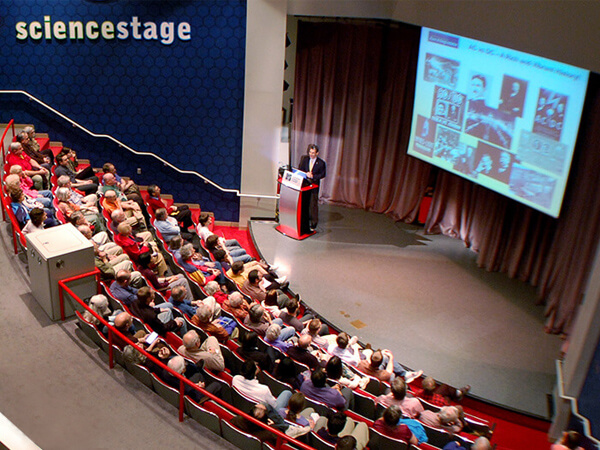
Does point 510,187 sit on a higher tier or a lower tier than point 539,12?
lower

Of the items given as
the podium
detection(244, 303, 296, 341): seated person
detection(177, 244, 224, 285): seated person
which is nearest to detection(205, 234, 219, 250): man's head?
detection(177, 244, 224, 285): seated person

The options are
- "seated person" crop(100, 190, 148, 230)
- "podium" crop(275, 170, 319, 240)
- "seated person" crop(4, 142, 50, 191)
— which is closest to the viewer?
"seated person" crop(4, 142, 50, 191)

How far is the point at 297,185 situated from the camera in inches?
333

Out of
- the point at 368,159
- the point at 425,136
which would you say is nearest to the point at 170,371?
the point at 425,136

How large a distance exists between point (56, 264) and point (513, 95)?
5.28 m

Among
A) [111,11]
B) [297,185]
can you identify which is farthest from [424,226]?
[111,11]

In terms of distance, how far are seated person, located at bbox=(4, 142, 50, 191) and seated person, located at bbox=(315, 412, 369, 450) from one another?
177 inches

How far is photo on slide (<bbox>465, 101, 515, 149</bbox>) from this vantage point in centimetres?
712

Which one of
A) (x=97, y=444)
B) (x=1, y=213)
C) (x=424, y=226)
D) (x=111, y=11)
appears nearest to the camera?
(x=97, y=444)

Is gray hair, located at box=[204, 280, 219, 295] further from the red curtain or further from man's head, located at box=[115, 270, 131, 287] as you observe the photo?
the red curtain

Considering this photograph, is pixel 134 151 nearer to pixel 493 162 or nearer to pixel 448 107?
pixel 448 107

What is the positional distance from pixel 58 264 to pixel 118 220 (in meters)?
1.54

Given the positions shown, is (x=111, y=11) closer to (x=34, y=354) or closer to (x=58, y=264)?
(x=58, y=264)

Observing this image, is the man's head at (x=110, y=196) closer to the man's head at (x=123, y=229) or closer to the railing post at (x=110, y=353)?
the man's head at (x=123, y=229)
